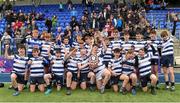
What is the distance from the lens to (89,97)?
1109 centimetres

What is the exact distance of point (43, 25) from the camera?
977 inches

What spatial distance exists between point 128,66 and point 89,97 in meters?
1.43

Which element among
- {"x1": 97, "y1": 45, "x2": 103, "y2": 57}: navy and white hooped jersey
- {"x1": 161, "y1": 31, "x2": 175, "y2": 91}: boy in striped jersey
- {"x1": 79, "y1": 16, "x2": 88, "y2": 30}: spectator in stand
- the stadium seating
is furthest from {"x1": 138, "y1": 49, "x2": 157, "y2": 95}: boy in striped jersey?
the stadium seating

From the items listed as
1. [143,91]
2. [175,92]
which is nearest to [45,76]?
[143,91]

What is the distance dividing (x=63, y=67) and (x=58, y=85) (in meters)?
0.51

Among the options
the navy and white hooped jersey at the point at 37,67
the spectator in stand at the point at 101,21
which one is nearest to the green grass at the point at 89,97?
the navy and white hooped jersey at the point at 37,67

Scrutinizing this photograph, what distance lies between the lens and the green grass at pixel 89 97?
10781 mm

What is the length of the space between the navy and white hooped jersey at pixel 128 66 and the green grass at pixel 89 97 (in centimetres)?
61

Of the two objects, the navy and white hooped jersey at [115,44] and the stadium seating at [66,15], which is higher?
the stadium seating at [66,15]

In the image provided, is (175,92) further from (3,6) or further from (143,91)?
(3,6)

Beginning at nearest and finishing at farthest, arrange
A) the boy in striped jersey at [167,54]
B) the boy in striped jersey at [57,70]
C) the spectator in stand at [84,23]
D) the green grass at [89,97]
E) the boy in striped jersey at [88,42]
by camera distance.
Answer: the green grass at [89,97]
the boy in striped jersey at [57,70]
the boy in striped jersey at [167,54]
the boy in striped jersey at [88,42]
the spectator in stand at [84,23]

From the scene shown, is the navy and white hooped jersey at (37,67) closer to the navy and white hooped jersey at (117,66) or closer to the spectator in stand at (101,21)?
the navy and white hooped jersey at (117,66)

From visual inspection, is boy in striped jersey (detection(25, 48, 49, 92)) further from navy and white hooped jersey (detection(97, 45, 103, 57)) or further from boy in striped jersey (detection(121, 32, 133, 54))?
boy in striped jersey (detection(121, 32, 133, 54))

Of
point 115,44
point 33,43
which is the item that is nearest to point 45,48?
point 33,43
